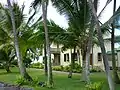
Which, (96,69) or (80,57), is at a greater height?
(80,57)

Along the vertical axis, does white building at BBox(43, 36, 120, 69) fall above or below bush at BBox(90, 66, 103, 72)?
above

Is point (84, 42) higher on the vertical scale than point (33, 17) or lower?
lower

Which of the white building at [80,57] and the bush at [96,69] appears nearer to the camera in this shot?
the white building at [80,57]

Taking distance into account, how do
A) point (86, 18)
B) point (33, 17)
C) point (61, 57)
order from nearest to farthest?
Answer: 1. point (86, 18)
2. point (33, 17)
3. point (61, 57)

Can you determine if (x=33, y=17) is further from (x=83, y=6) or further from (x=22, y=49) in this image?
(x=83, y=6)

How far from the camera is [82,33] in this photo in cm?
2008

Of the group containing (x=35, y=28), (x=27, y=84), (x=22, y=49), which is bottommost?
(x=27, y=84)

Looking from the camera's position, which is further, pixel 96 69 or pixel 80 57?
pixel 80 57

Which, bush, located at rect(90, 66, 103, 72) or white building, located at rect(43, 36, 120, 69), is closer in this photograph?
white building, located at rect(43, 36, 120, 69)

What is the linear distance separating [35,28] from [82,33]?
410 cm

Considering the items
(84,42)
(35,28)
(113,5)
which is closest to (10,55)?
(35,28)

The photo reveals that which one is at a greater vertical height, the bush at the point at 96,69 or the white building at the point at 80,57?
the white building at the point at 80,57

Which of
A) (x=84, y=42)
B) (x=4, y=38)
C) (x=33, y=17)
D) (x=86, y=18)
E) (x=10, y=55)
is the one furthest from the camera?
(x=10, y=55)

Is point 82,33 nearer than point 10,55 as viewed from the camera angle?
Yes
